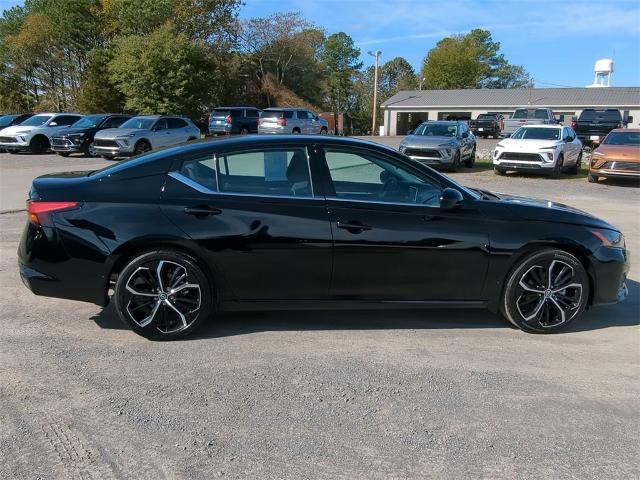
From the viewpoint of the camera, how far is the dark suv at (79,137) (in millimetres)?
21891

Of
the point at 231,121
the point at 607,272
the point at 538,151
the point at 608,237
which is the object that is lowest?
the point at 607,272

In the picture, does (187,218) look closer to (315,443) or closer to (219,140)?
(219,140)

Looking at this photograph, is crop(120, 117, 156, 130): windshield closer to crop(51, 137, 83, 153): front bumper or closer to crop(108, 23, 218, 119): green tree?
crop(51, 137, 83, 153): front bumper

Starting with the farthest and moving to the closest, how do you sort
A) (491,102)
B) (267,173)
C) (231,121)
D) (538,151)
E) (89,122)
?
(491,102) → (231,121) → (89,122) → (538,151) → (267,173)

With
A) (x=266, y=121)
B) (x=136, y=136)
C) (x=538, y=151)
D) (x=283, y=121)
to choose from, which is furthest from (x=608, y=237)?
(x=266, y=121)

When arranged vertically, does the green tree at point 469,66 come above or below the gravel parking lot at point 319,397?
above

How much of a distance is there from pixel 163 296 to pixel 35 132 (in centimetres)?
2255

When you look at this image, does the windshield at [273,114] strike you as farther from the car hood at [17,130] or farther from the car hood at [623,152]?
the car hood at [623,152]

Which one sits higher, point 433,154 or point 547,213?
point 433,154

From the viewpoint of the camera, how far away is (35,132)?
77.0 ft

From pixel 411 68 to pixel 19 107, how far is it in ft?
228

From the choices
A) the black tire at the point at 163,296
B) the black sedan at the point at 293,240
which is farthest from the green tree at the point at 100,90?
the black tire at the point at 163,296

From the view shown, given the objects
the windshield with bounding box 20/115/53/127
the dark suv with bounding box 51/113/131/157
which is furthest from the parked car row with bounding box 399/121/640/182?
the windshield with bounding box 20/115/53/127

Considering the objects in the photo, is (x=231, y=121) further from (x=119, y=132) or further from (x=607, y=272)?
(x=607, y=272)
